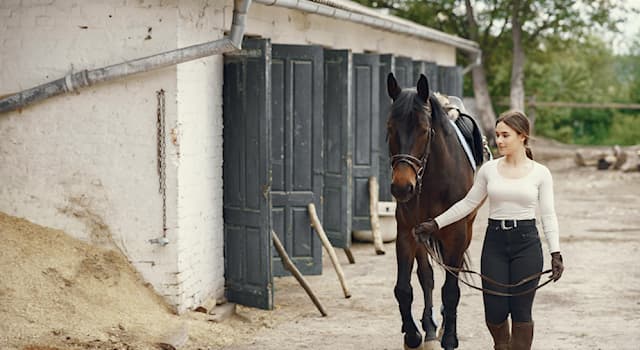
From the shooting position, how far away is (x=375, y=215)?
12.8 meters

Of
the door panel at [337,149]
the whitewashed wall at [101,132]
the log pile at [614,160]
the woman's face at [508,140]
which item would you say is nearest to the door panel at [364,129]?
the door panel at [337,149]

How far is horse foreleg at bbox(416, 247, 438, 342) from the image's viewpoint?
7.85 meters

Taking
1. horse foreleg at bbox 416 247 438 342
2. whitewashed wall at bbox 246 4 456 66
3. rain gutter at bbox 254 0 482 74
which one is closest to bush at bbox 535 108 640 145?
whitewashed wall at bbox 246 4 456 66

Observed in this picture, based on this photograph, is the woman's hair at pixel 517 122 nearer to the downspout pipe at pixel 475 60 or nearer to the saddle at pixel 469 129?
the saddle at pixel 469 129

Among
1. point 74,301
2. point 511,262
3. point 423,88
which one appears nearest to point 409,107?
point 423,88

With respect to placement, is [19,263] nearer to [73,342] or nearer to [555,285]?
[73,342]

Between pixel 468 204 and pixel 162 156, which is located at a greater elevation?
pixel 162 156

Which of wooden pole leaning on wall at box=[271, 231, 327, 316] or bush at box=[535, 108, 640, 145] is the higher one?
bush at box=[535, 108, 640, 145]

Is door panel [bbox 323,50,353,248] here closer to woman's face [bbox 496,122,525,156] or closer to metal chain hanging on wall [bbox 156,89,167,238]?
metal chain hanging on wall [bbox 156,89,167,238]

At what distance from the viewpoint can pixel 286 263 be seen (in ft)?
30.6

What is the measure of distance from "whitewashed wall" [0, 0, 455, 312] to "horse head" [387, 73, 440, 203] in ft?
7.36

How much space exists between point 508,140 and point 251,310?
13.2ft

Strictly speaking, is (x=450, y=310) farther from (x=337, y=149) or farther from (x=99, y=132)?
(x=337, y=149)

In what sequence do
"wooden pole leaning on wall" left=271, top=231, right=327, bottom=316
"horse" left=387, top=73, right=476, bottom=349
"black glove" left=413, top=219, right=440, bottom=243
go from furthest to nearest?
1. "wooden pole leaning on wall" left=271, top=231, right=327, bottom=316
2. "horse" left=387, top=73, right=476, bottom=349
3. "black glove" left=413, top=219, right=440, bottom=243
